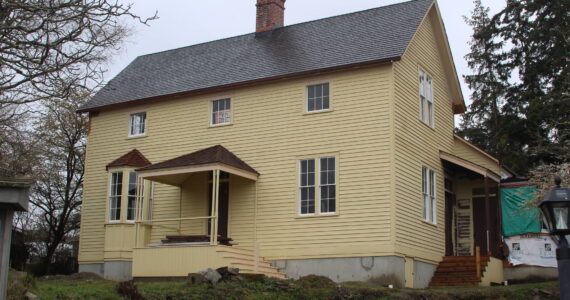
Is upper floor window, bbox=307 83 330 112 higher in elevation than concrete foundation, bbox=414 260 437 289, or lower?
higher

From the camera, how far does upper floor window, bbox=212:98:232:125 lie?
76.5 feet

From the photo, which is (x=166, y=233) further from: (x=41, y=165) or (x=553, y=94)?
(x=553, y=94)

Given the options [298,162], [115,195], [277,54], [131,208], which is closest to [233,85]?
[277,54]

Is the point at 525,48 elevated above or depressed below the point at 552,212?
above

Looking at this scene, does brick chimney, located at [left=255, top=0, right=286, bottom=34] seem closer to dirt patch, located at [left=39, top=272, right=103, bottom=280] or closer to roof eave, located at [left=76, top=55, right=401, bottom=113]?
Answer: roof eave, located at [left=76, top=55, right=401, bottom=113]

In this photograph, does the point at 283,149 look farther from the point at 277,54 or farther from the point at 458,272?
the point at 458,272

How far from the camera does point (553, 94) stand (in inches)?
1147

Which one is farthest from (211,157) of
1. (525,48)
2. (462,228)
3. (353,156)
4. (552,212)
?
(525,48)

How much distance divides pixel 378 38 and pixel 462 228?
775 centimetres

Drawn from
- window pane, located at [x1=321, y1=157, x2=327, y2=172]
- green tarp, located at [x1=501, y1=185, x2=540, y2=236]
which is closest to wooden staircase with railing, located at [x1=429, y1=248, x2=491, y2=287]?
green tarp, located at [x1=501, y1=185, x2=540, y2=236]

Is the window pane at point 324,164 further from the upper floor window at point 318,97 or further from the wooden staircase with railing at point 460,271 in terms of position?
the wooden staircase with railing at point 460,271

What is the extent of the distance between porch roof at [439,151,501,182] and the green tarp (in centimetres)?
70

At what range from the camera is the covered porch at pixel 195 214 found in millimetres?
20125

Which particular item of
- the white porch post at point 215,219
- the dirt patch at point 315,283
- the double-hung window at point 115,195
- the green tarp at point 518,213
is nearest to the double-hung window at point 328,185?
the white porch post at point 215,219
